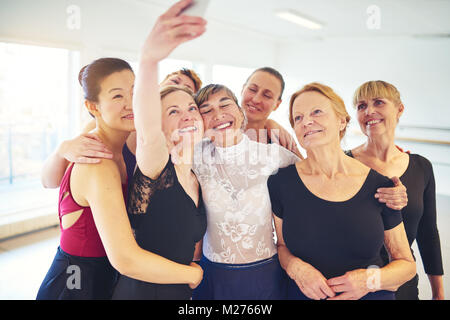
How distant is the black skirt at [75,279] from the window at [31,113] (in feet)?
11.8

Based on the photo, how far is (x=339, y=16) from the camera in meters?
5.32

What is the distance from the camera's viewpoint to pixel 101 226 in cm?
97

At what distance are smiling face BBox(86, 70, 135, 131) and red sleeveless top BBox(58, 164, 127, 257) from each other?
0.20 metres

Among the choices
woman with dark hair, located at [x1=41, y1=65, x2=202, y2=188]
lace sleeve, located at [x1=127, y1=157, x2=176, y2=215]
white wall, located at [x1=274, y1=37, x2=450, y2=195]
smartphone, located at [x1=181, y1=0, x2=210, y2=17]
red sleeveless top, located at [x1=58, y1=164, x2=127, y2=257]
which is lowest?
red sleeveless top, located at [x1=58, y1=164, x2=127, y2=257]

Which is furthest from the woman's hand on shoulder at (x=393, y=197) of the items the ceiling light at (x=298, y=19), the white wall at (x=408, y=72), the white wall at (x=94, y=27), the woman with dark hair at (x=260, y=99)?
the white wall at (x=408, y=72)

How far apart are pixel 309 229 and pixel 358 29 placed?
6115mm

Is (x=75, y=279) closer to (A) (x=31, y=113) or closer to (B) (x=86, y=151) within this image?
(B) (x=86, y=151)

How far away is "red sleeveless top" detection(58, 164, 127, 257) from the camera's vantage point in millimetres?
1064

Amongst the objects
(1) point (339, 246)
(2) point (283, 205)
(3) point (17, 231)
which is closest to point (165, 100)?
(2) point (283, 205)

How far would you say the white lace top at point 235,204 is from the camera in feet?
4.04

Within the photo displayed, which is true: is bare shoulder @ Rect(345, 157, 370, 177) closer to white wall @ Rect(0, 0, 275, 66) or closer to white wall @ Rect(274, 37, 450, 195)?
white wall @ Rect(0, 0, 275, 66)

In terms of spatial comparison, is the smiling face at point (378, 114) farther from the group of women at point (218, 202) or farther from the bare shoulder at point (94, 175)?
the bare shoulder at point (94, 175)

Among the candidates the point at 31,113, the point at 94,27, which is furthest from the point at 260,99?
the point at 31,113

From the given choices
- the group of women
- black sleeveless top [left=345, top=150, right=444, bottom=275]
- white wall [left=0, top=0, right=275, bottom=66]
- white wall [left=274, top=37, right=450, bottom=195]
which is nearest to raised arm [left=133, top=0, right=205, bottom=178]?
the group of women
